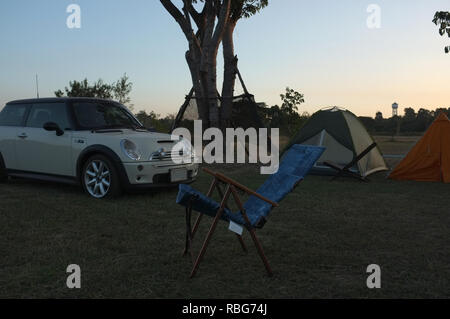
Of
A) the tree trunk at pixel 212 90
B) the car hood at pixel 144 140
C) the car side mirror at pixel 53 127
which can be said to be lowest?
the car hood at pixel 144 140

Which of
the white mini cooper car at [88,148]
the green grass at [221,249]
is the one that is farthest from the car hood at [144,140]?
the green grass at [221,249]

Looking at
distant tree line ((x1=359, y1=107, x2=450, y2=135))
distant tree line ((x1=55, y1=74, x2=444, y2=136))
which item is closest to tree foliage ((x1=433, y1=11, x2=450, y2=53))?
distant tree line ((x1=55, y1=74, x2=444, y2=136))

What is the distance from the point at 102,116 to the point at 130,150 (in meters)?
1.36

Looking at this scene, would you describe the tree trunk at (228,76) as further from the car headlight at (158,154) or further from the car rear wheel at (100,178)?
the car rear wheel at (100,178)

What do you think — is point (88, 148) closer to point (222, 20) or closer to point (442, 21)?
point (222, 20)

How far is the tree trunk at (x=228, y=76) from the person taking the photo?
13523 millimetres

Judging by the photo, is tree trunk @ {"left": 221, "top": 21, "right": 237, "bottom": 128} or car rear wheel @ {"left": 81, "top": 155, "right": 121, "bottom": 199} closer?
car rear wheel @ {"left": 81, "top": 155, "right": 121, "bottom": 199}

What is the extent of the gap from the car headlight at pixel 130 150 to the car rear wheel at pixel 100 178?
0.34 m

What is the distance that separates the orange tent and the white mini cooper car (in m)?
5.39

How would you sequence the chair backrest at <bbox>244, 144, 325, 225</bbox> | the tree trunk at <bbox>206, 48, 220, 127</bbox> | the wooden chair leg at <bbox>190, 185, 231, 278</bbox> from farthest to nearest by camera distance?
1. the tree trunk at <bbox>206, 48, 220, 127</bbox>
2. the chair backrest at <bbox>244, 144, 325, 225</bbox>
3. the wooden chair leg at <bbox>190, 185, 231, 278</bbox>

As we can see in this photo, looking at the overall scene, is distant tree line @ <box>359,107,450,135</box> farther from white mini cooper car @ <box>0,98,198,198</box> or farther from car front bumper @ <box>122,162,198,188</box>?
car front bumper @ <box>122,162,198,188</box>

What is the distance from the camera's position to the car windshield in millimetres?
7969
